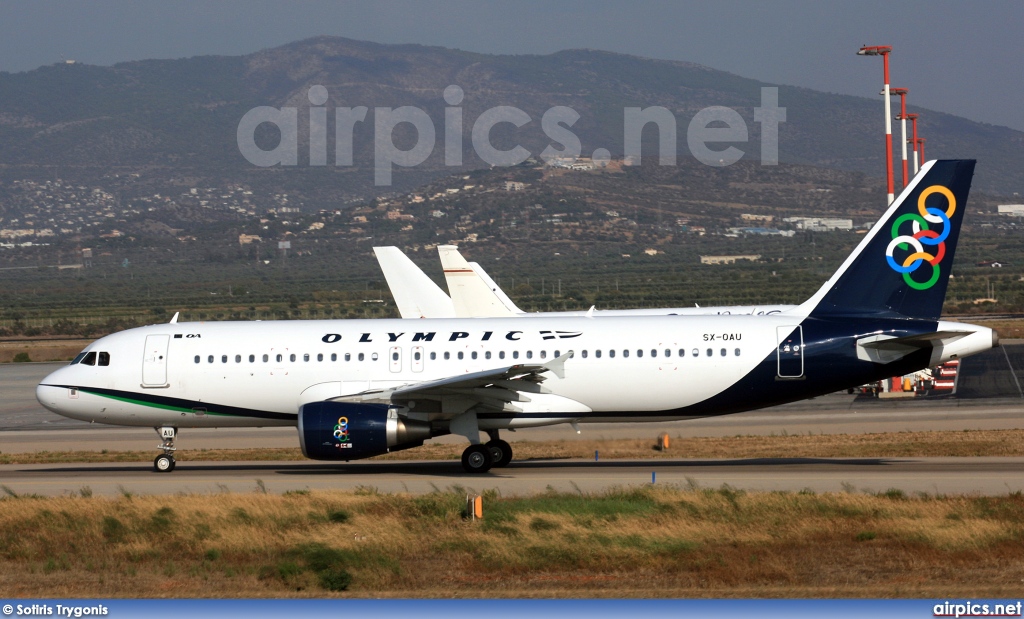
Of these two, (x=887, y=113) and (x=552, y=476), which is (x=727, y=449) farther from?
(x=887, y=113)

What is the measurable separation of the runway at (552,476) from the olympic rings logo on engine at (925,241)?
4233mm

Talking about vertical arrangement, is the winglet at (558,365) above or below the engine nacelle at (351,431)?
above

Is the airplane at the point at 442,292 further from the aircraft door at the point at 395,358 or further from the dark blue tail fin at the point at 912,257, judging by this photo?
the dark blue tail fin at the point at 912,257

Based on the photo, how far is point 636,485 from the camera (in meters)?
25.0

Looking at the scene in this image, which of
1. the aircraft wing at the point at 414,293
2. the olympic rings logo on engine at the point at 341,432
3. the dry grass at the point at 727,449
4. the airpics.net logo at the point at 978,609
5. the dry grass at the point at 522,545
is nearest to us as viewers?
the airpics.net logo at the point at 978,609

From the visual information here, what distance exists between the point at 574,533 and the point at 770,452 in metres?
13.3

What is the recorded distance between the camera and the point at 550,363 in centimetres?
2717

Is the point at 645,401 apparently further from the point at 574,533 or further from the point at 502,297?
the point at 502,297

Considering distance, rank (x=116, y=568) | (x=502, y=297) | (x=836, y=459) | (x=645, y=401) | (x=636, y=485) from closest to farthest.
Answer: (x=116, y=568) < (x=636, y=485) < (x=645, y=401) < (x=836, y=459) < (x=502, y=297)

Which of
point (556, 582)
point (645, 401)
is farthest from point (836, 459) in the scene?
point (556, 582)

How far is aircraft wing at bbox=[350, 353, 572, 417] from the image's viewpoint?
26.3 m

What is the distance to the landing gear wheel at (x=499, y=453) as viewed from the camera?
95.0 feet

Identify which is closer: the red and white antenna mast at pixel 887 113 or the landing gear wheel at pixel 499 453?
the landing gear wheel at pixel 499 453

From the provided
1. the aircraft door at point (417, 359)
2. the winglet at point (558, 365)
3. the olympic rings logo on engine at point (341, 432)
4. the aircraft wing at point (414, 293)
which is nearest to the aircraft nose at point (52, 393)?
the olympic rings logo on engine at point (341, 432)
